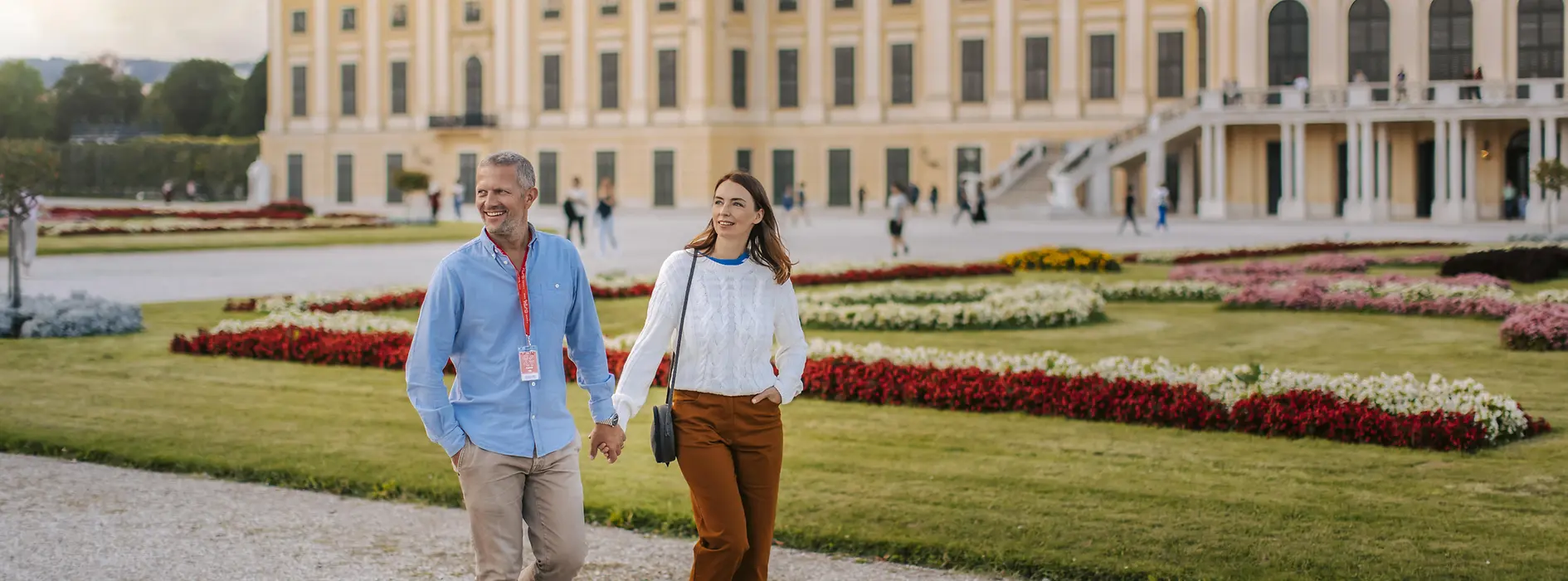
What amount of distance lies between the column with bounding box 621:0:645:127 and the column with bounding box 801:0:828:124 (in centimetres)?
491

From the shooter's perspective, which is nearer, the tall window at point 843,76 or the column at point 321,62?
the tall window at point 843,76

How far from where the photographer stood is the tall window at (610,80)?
51.8m

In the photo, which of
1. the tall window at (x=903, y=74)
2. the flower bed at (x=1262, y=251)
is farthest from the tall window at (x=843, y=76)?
the flower bed at (x=1262, y=251)

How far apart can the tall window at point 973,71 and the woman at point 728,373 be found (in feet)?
142

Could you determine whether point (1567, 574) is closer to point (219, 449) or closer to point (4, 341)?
point (219, 449)

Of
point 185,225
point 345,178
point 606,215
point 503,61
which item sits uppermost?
point 503,61

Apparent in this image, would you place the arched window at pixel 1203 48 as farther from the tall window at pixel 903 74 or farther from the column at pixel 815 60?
the column at pixel 815 60

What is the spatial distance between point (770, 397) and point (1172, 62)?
4203 centimetres

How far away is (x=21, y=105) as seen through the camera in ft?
252

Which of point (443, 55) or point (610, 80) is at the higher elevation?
point (443, 55)

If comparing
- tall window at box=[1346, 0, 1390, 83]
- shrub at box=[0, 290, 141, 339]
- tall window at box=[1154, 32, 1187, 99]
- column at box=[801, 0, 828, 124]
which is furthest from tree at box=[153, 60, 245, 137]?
shrub at box=[0, 290, 141, 339]

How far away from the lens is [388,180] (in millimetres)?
55375

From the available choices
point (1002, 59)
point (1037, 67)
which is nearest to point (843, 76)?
point (1002, 59)

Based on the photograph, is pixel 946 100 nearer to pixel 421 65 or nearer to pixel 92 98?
pixel 421 65
